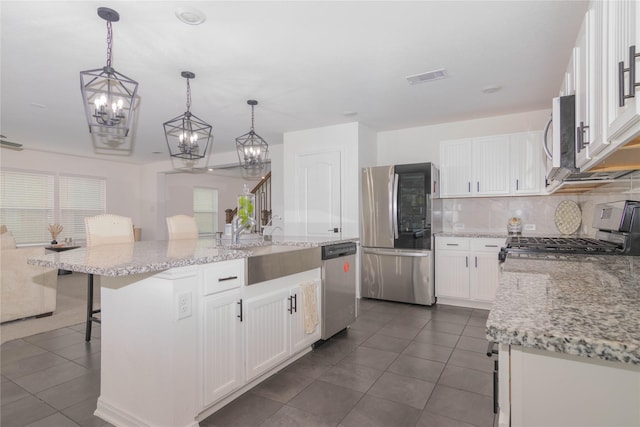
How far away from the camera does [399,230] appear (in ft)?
15.0

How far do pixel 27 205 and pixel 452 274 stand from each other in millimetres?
7770

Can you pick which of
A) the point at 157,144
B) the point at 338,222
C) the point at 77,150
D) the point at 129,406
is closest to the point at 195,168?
Answer: the point at 157,144

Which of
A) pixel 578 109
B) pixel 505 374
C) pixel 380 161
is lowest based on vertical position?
pixel 505 374

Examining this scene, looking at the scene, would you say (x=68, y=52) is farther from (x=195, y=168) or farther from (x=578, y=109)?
(x=195, y=168)

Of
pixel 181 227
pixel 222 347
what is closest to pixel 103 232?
pixel 181 227

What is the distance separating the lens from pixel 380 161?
18.2ft

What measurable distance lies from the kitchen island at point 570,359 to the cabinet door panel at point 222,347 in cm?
153

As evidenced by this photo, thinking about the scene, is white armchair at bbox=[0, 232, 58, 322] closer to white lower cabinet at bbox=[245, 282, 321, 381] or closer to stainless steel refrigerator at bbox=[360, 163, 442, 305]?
white lower cabinet at bbox=[245, 282, 321, 381]

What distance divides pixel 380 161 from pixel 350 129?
89 centimetres

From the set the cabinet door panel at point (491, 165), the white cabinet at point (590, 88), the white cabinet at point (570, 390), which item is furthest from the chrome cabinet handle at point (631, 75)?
the cabinet door panel at point (491, 165)

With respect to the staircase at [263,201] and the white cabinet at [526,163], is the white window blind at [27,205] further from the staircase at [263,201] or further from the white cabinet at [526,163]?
the white cabinet at [526,163]

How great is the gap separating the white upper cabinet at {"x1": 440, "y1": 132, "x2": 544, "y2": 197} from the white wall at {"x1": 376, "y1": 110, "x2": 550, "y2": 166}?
34 cm

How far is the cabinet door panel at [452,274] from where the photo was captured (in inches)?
172

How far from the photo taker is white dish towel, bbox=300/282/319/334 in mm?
2793
